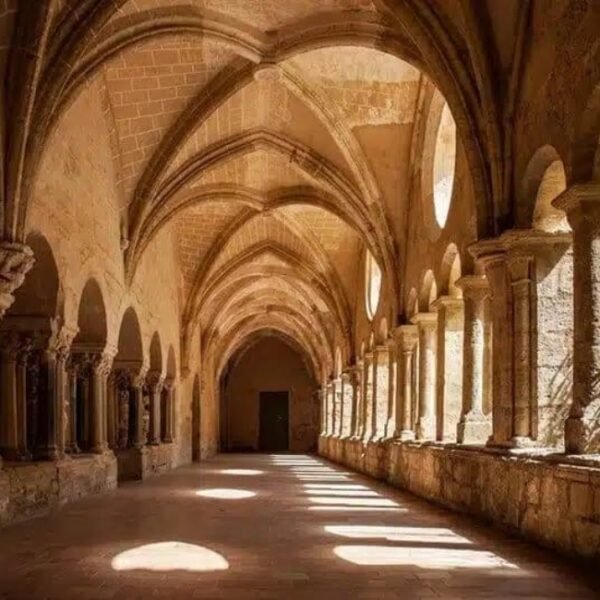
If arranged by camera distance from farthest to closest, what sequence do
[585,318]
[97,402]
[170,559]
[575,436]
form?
[97,402], [585,318], [575,436], [170,559]

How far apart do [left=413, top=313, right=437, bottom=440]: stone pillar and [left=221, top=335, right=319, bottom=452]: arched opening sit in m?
25.5

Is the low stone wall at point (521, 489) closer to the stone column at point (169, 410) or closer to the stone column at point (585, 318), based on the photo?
the stone column at point (585, 318)

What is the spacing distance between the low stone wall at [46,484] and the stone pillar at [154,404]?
16.4ft

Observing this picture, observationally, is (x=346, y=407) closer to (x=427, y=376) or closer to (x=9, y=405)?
(x=427, y=376)

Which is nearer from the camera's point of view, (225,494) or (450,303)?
(450,303)

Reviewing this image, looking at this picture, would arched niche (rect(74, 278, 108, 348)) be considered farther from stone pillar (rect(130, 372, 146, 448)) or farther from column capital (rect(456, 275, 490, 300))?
column capital (rect(456, 275, 490, 300))

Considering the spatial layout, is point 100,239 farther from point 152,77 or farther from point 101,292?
point 152,77

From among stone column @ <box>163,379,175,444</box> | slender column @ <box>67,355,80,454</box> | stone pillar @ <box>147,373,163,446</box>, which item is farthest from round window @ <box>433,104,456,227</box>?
stone column @ <box>163,379,175,444</box>

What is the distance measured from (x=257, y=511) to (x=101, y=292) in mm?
4237

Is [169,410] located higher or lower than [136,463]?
higher

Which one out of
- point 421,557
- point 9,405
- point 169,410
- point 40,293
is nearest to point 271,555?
point 421,557

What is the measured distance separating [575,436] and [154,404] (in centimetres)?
1236

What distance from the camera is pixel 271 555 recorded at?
5.86m

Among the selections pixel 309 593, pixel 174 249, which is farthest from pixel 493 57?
pixel 174 249
